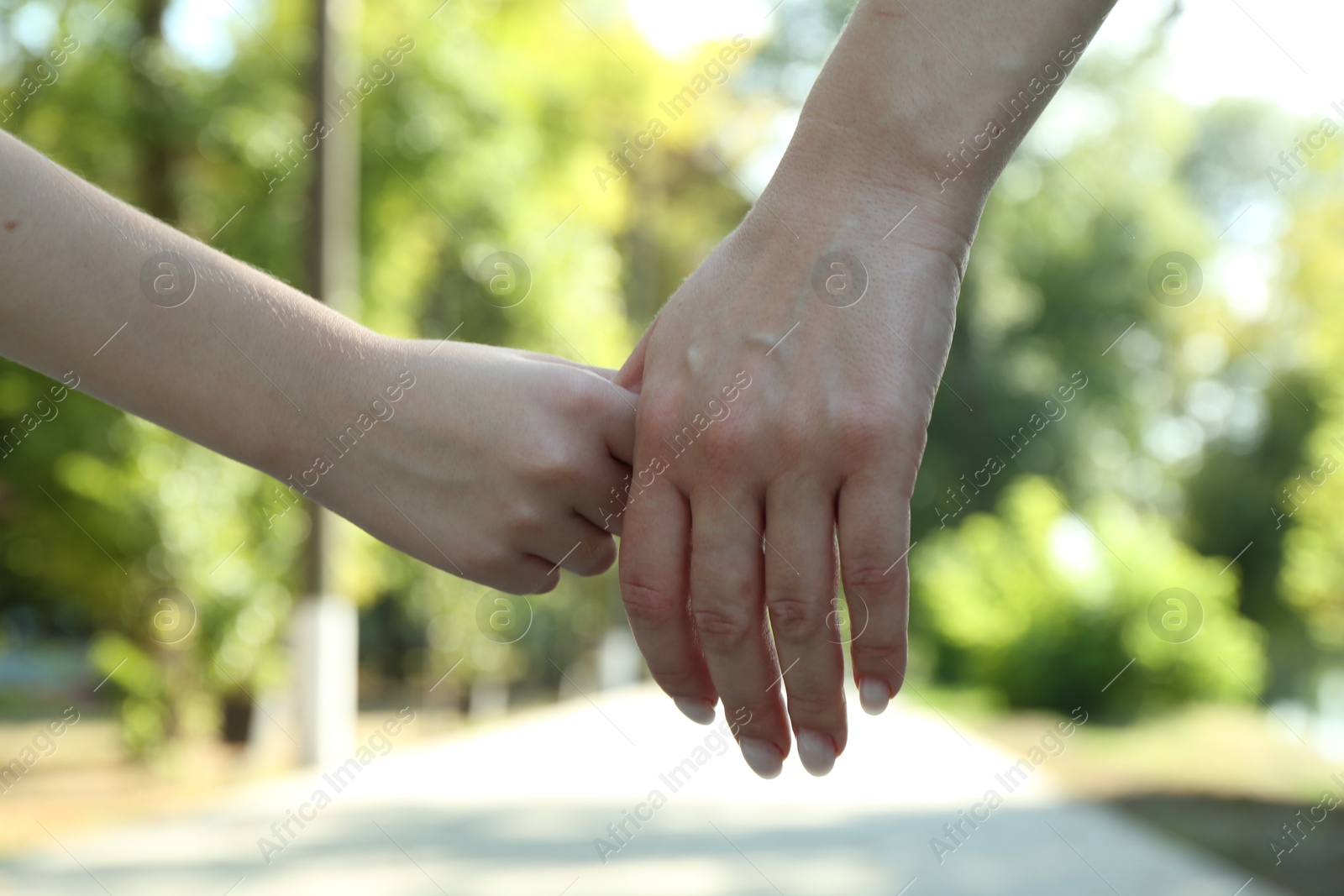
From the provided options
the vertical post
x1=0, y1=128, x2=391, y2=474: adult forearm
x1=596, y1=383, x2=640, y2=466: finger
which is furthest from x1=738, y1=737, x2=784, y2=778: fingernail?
the vertical post

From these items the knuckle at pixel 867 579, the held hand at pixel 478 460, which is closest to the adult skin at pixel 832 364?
the knuckle at pixel 867 579

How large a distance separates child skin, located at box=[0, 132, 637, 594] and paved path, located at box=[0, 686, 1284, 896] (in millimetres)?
3338

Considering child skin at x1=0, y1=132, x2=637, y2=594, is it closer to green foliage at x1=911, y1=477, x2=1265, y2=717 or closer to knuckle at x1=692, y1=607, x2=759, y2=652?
knuckle at x1=692, y1=607, x2=759, y2=652

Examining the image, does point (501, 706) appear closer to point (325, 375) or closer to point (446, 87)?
point (446, 87)

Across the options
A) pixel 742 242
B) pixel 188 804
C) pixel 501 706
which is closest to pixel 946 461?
pixel 501 706

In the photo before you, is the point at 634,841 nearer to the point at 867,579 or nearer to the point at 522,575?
the point at 522,575

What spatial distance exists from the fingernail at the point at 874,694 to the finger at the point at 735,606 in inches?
4.4

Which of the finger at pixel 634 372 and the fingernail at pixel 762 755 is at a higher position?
the finger at pixel 634 372

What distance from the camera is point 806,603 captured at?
4.52ft

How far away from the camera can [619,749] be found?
29.5ft

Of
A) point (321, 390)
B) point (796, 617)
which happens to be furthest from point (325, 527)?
point (796, 617)

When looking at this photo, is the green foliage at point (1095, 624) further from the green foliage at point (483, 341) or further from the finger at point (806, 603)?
the finger at point (806, 603)

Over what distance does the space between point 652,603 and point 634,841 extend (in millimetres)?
4338

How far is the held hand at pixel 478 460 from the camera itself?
1508 mm
